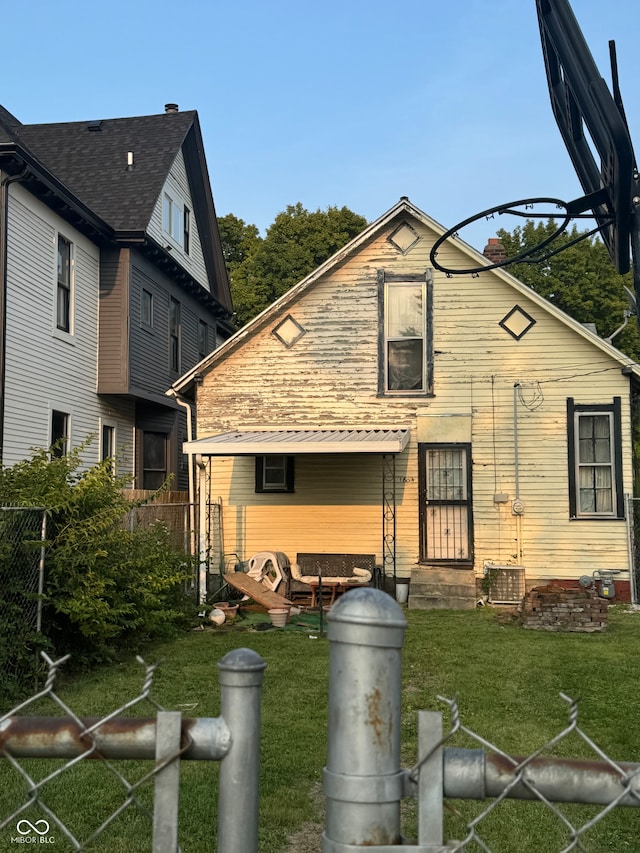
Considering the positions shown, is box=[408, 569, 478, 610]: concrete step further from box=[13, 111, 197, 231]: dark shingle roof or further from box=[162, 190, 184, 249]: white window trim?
box=[162, 190, 184, 249]: white window trim

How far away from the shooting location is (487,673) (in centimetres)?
773

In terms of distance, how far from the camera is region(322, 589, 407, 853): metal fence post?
120 cm

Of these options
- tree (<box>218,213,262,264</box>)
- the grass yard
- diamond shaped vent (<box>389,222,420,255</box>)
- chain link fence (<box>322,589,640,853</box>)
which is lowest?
the grass yard

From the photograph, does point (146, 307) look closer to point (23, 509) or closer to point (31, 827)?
point (23, 509)

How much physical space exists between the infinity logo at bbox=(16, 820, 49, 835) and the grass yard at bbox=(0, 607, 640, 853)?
1.3 inches

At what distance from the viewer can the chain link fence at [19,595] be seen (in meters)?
6.53

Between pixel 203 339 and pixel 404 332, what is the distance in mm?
10585

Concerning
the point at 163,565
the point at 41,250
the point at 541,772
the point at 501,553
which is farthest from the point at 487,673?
the point at 41,250

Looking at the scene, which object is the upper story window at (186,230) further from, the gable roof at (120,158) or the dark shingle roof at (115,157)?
the dark shingle roof at (115,157)

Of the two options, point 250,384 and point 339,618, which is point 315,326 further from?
point 339,618

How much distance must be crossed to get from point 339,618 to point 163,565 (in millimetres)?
8153

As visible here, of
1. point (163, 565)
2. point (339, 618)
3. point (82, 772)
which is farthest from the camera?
point (163, 565)

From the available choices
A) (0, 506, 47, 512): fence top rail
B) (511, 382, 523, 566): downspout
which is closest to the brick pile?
(511, 382, 523, 566): downspout

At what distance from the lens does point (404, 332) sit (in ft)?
46.0
